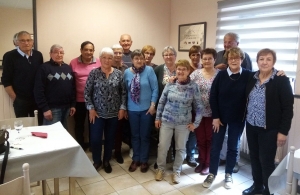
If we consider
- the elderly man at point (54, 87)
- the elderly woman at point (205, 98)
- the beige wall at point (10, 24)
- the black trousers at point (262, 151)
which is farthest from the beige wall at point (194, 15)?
the beige wall at point (10, 24)

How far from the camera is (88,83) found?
2.67 m

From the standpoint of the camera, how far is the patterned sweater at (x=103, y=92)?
2.64m

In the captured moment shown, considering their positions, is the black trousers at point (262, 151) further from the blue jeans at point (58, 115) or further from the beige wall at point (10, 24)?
the beige wall at point (10, 24)

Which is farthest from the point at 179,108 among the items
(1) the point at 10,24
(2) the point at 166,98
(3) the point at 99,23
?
(1) the point at 10,24

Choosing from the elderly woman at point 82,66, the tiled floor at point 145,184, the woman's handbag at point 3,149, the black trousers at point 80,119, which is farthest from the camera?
the black trousers at point 80,119

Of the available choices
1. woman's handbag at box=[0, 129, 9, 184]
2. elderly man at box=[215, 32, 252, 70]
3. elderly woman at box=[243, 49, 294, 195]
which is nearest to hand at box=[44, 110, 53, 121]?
woman's handbag at box=[0, 129, 9, 184]

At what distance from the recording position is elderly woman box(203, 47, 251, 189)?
2330mm

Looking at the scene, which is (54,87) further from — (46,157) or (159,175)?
(159,175)

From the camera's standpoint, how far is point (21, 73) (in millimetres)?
2793

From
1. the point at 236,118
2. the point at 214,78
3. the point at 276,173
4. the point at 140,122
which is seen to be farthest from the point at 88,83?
the point at 276,173

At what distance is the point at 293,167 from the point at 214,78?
1197 mm

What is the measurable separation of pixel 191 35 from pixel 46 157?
107 inches

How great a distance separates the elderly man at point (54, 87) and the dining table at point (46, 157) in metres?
0.77

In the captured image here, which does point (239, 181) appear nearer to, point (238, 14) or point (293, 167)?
point (293, 167)
